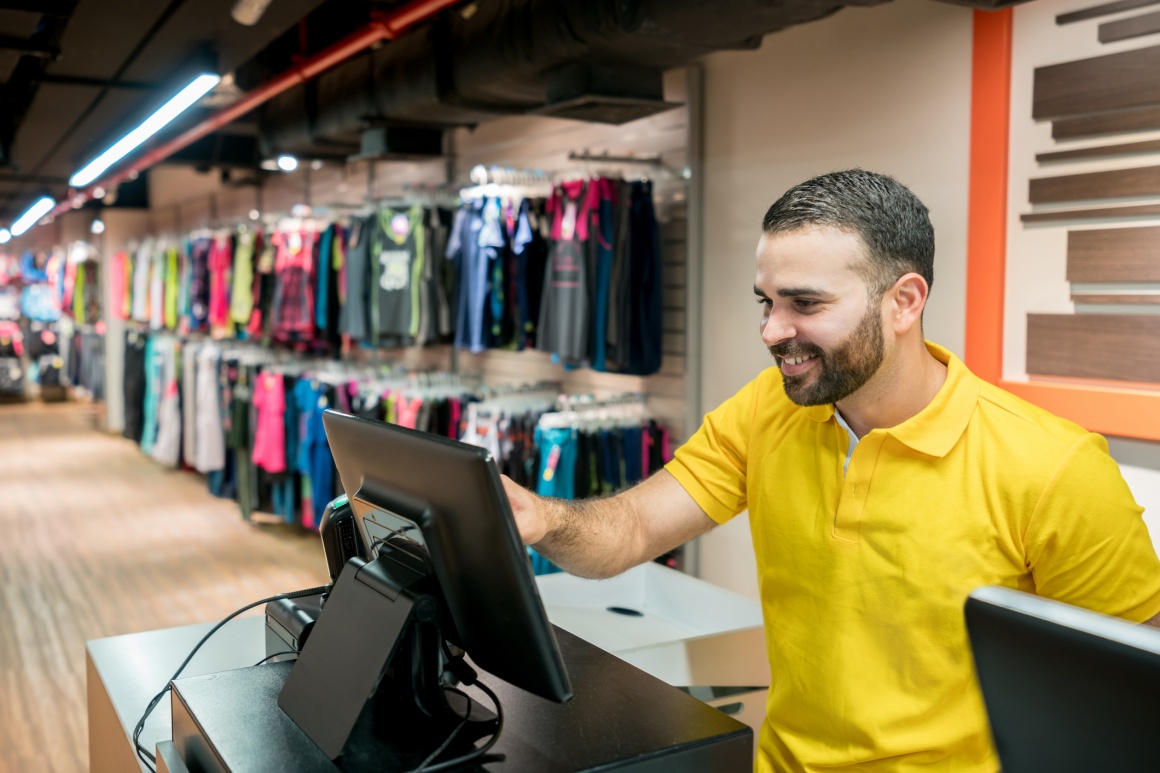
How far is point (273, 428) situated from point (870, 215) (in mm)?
6270

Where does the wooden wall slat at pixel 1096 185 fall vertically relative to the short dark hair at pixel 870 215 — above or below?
above

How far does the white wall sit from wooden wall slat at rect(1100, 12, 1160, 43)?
51cm

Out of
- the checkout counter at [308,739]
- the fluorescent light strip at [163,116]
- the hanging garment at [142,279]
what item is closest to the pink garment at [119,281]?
the hanging garment at [142,279]

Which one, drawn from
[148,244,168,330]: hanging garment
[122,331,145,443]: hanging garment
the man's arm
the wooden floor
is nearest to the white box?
the man's arm

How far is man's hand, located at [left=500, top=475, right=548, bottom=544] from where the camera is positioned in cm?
143

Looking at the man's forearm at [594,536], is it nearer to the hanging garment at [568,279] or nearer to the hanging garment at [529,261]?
the hanging garment at [568,279]

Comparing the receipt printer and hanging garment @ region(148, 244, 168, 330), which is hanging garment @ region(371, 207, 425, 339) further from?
hanging garment @ region(148, 244, 168, 330)

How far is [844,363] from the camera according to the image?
1448 mm

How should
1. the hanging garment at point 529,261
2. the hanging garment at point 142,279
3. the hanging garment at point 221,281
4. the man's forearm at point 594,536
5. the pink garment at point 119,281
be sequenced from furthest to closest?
1. the pink garment at point 119,281
2. the hanging garment at point 142,279
3. the hanging garment at point 221,281
4. the hanging garment at point 529,261
5. the man's forearm at point 594,536

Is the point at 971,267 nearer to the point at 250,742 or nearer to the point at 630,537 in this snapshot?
the point at 630,537

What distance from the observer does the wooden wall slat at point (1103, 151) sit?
9.50ft

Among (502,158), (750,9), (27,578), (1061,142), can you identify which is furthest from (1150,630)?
(27,578)

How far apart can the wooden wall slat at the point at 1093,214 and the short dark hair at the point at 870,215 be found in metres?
1.84

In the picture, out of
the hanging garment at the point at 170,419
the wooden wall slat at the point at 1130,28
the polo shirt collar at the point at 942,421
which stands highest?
the wooden wall slat at the point at 1130,28
